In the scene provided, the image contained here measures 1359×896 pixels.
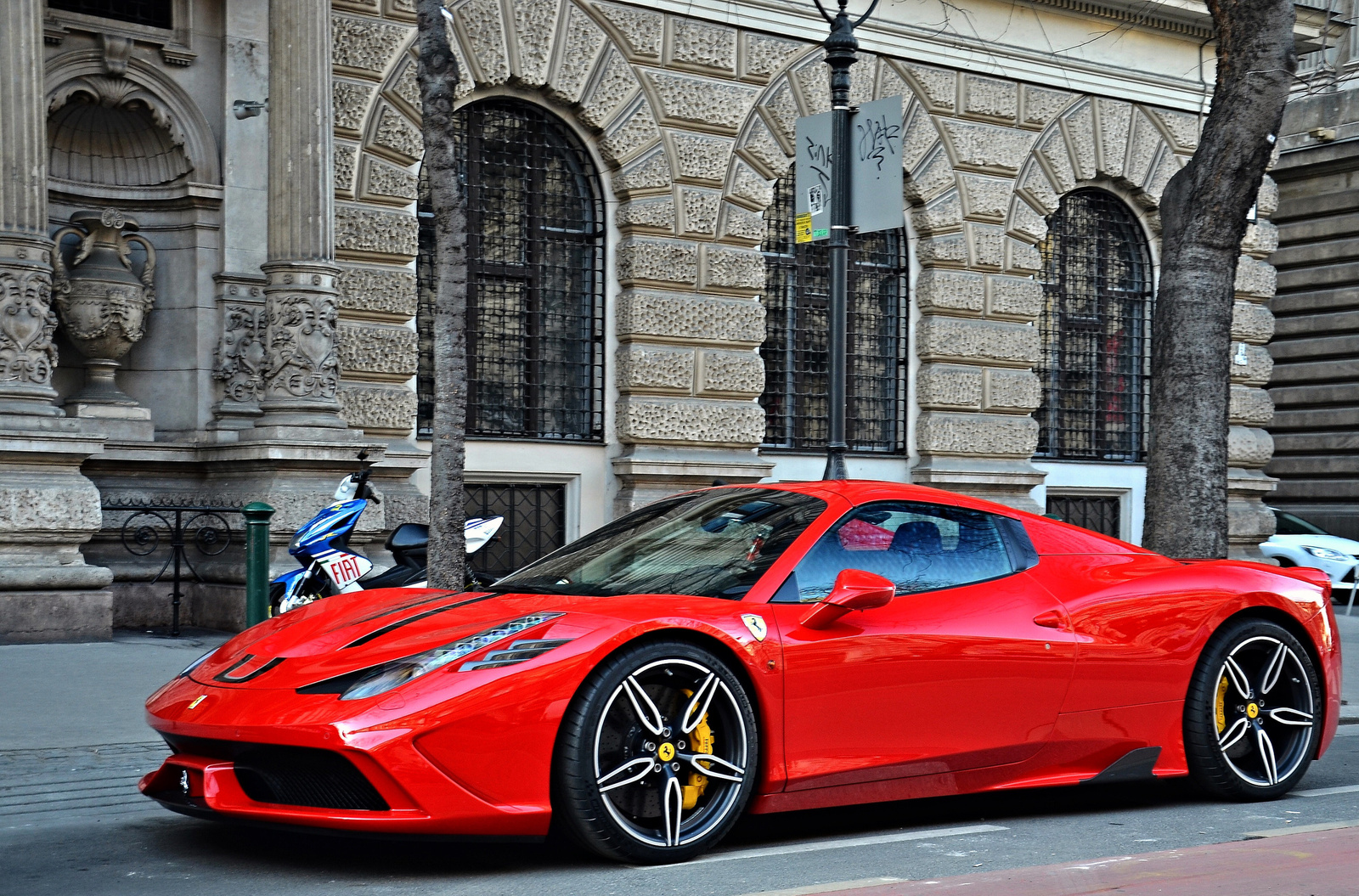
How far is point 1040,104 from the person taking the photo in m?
18.1

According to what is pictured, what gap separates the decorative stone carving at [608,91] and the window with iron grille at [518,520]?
3.43 meters

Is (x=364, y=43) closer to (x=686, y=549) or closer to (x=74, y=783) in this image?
(x=74, y=783)

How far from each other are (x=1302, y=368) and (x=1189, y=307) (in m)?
15.1

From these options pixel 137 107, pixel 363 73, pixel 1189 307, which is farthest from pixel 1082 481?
pixel 137 107

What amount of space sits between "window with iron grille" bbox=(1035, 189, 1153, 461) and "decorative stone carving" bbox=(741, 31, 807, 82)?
4.22 m

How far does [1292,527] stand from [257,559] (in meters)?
15.7

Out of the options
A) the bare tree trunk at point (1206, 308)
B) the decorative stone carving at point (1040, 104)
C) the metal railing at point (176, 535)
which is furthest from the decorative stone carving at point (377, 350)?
the decorative stone carving at point (1040, 104)

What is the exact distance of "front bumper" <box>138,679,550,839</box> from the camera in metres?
4.82

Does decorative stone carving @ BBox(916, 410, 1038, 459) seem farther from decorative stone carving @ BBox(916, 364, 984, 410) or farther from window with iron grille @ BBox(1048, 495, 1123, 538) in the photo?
window with iron grille @ BBox(1048, 495, 1123, 538)

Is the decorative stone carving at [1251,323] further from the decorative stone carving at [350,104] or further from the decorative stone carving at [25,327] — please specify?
the decorative stone carving at [25,327]

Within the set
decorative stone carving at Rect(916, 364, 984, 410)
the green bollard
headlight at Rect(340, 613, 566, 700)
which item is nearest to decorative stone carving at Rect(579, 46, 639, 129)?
decorative stone carving at Rect(916, 364, 984, 410)

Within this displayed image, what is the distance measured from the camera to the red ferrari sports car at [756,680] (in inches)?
195

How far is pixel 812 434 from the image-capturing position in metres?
17.1

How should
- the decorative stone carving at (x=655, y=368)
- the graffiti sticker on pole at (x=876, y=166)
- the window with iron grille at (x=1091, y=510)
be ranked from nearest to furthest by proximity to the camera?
the graffiti sticker on pole at (x=876, y=166) → the decorative stone carving at (x=655, y=368) → the window with iron grille at (x=1091, y=510)
